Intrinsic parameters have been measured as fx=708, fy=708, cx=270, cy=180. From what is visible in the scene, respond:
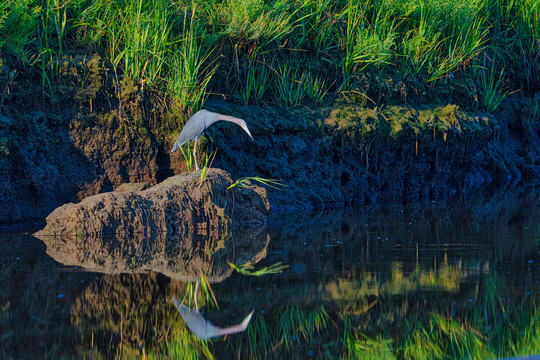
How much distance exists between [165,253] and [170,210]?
4.03 ft

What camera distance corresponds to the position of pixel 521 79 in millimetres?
12969

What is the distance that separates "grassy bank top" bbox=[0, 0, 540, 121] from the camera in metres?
8.01

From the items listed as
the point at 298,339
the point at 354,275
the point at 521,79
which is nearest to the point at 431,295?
the point at 354,275

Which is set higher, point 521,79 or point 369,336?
point 521,79

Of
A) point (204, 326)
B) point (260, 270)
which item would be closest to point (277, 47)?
point (260, 270)

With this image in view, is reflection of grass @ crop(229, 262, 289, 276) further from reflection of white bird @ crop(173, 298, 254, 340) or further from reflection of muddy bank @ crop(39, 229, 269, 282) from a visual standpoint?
reflection of white bird @ crop(173, 298, 254, 340)

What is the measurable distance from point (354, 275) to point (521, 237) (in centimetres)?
229

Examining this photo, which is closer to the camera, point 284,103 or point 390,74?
point 284,103

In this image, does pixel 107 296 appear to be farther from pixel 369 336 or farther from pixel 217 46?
pixel 217 46

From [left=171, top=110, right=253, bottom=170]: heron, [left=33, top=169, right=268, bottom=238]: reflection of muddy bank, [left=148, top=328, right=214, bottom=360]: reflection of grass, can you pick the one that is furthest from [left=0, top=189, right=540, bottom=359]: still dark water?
→ [left=171, top=110, right=253, bottom=170]: heron

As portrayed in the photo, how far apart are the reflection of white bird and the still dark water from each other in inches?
1.7

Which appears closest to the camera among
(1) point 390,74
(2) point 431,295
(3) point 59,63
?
(2) point 431,295

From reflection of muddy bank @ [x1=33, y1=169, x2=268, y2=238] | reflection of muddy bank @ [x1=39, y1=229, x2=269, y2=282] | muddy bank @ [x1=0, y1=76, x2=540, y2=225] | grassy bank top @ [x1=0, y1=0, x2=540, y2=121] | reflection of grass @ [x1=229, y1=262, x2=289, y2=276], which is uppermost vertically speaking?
grassy bank top @ [x1=0, y1=0, x2=540, y2=121]

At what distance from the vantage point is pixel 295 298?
4.28m
